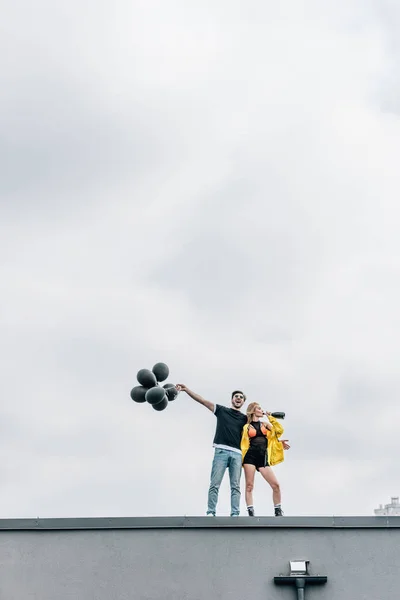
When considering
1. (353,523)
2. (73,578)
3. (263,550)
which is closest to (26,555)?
(73,578)

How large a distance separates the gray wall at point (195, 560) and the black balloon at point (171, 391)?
2.23 meters

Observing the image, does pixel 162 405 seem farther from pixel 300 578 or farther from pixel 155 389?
pixel 300 578

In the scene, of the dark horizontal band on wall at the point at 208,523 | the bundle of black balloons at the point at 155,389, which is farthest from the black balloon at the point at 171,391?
the dark horizontal band on wall at the point at 208,523

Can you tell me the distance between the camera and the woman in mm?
13867

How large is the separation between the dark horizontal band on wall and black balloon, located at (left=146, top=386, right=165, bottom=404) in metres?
1.85

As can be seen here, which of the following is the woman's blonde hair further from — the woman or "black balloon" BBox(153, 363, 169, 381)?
"black balloon" BBox(153, 363, 169, 381)

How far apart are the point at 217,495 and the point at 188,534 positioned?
1.44 meters

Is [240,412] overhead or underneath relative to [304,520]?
overhead

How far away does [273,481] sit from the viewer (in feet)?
45.1

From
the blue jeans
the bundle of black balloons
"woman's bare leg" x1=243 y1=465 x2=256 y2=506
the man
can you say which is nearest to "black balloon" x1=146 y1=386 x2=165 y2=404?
the bundle of black balloons

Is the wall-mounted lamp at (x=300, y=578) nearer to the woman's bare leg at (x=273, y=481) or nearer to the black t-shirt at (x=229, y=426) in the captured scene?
the woman's bare leg at (x=273, y=481)

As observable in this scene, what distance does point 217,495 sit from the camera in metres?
13.6

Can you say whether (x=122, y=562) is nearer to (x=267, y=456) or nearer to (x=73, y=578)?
(x=73, y=578)

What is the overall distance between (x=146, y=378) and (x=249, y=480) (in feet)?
6.57
